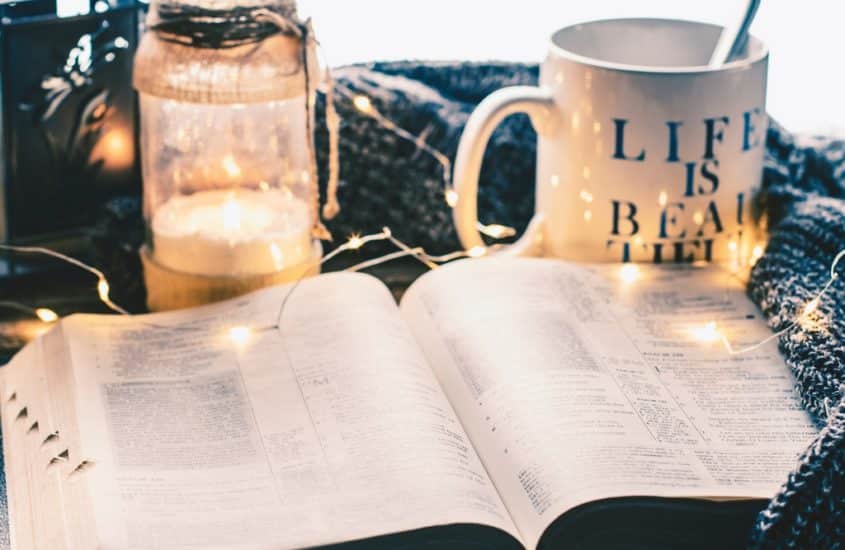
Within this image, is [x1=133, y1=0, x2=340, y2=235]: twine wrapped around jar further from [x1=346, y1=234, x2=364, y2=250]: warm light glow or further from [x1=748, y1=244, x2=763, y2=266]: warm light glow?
[x1=748, y1=244, x2=763, y2=266]: warm light glow

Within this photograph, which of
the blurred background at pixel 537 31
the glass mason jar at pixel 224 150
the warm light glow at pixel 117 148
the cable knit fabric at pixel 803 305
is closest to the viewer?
the cable knit fabric at pixel 803 305

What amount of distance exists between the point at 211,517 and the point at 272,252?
1.13 feet

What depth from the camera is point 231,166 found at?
108 cm

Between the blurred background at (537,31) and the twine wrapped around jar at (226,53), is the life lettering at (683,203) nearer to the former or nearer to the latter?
the twine wrapped around jar at (226,53)

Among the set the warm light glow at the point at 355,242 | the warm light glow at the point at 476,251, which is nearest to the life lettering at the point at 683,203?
the warm light glow at the point at 476,251

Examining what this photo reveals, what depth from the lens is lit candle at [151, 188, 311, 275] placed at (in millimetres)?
979

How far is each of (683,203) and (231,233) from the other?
0.37 m

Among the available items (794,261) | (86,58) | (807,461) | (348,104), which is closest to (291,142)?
(348,104)

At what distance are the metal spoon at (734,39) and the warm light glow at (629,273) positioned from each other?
17cm

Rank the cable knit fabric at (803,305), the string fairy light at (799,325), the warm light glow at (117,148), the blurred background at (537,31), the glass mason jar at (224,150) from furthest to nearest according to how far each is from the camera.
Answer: the blurred background at (537,31) → the warm light glow at (117,148) → the glass mason jar at (224,150) → the string fairy light at (799,325) → the cable knit fabric at (803,305)

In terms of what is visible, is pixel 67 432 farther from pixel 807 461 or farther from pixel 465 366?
pixel 807 461

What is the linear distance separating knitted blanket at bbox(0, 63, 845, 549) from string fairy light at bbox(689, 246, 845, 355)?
0.5 inches

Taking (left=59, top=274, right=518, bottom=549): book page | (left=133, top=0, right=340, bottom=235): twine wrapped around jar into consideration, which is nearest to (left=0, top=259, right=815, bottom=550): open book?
(left=59, top=274, right=518, bottom=549): book page

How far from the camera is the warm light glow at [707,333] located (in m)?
0.89
